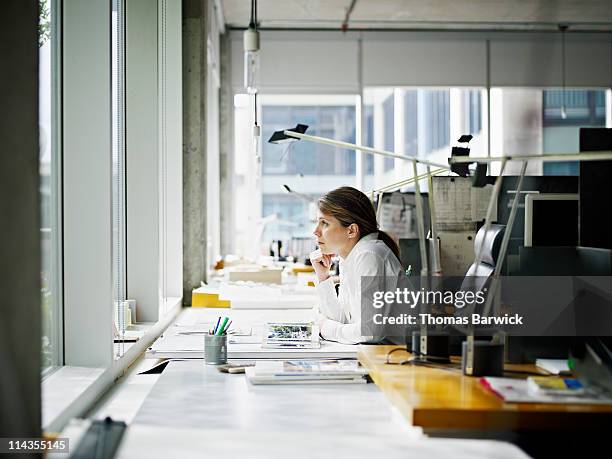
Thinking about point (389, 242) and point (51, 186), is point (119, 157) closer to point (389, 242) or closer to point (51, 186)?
point (51, 186)

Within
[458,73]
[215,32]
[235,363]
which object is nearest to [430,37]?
[458,73]

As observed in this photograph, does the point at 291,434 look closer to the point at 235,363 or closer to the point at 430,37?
the point at 235,363

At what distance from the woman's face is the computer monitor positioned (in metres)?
0.79

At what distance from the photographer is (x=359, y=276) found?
2816 mm

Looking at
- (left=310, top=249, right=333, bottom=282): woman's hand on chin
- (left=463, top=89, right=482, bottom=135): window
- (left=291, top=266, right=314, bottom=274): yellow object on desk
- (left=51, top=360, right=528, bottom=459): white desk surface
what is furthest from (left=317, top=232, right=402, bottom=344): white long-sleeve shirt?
(left=463, top=89, right=482, bottom=135): window

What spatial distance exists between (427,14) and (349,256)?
4.81m

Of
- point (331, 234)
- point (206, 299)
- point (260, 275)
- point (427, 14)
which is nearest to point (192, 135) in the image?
point (260, 275)

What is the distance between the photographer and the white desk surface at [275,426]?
4.92 feet

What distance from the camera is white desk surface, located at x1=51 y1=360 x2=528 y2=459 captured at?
1501mm

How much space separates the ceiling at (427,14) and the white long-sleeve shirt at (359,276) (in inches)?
162

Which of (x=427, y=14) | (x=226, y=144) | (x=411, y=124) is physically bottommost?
(x=226, y=144)

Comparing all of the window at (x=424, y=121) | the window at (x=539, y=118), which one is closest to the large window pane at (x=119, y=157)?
the window at (x=424, y=121)

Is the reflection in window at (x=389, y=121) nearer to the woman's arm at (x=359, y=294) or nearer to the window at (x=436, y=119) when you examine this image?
the window at (x=436, y=119)

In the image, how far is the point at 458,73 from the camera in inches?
300
